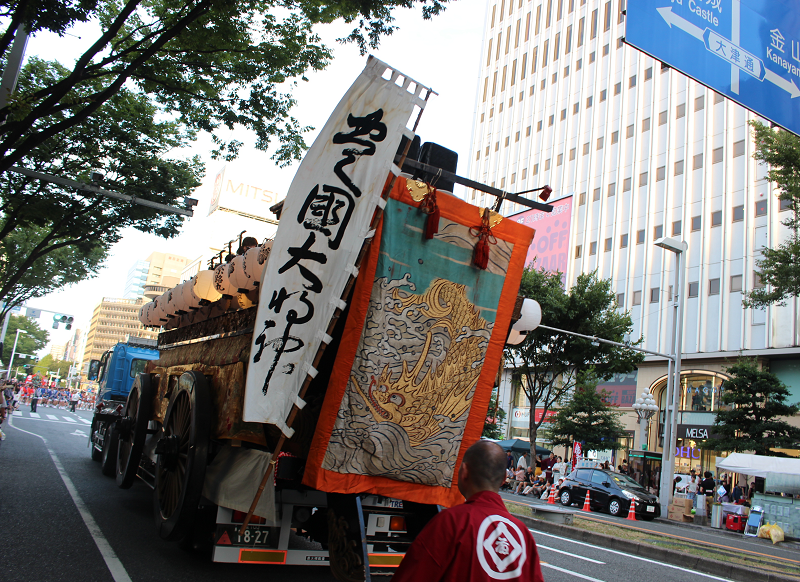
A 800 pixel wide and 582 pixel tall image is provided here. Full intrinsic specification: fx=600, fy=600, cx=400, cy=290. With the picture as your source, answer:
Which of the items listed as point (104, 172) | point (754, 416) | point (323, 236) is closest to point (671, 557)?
point (323, 236)

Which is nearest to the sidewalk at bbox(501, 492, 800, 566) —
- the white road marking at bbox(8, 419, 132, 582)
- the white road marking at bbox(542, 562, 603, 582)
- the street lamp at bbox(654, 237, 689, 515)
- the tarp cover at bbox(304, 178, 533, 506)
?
the street lamp at bbox(654, 237, 689, 515)

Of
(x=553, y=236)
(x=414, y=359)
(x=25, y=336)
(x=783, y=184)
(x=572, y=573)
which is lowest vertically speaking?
(x=572, y=573)

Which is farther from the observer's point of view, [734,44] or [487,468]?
[734,44]

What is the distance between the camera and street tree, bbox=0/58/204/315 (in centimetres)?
1350

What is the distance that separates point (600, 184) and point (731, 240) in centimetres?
1101

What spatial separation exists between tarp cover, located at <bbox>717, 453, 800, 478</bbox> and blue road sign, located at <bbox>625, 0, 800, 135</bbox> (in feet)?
43.6

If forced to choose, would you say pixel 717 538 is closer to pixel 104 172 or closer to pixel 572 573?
pixel 572 573

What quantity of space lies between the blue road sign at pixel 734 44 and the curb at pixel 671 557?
6306mm

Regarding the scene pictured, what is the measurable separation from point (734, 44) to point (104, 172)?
13.8 metres

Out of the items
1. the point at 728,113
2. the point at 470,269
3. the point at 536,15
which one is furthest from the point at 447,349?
the point at 536,15

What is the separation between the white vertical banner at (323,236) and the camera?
165 inches

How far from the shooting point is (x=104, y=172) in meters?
15.0

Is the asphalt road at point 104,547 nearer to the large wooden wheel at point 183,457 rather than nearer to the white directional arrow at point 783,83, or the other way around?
the large wooden wheel at point 183,457

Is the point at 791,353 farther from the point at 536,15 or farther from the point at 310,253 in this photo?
the point at 536,15
